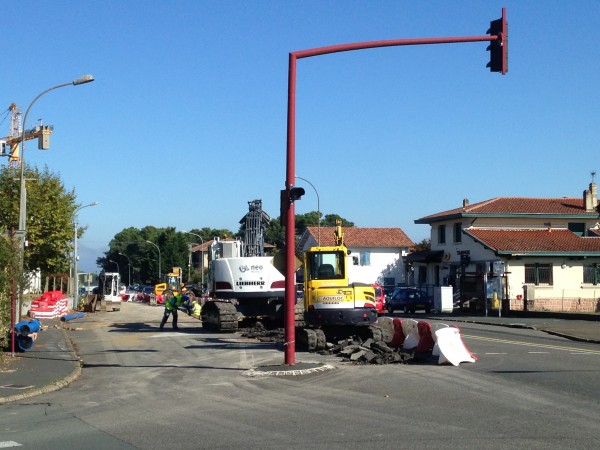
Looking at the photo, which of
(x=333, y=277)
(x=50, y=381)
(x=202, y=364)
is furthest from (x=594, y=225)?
(x=50, y=381)

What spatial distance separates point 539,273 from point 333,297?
103 ft

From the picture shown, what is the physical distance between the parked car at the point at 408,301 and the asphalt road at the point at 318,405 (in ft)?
90.3

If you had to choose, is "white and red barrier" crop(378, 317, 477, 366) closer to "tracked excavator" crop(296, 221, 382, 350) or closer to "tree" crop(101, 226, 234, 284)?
"tracked excavator" crop(296, 221, 382, 350)

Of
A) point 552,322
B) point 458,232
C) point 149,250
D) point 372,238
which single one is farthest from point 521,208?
point 149,250

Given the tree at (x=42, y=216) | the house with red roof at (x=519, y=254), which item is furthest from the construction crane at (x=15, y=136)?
the house with red roof at (x=519, y=254)

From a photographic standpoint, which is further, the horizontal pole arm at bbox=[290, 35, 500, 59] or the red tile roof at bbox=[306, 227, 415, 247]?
the red tile roof at bbox=[306, 227, 415, 247]

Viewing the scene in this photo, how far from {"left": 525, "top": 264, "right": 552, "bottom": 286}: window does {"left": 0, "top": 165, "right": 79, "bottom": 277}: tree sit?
2848 cm

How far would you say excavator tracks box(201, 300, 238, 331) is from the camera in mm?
27453

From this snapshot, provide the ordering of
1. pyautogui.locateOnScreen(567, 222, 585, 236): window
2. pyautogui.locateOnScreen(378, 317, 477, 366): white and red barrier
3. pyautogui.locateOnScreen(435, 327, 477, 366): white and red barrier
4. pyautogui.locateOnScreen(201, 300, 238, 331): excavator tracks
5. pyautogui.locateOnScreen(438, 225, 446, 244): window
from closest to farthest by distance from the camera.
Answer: pyautogui.locateOnScreen(435, 327, 477, 366): white and red barrier, pyautogui.locateOnScreen(378, 317, 477, 366): white and red barrier, pyautogui.locateOnScreen(201, 300, 238, 331): excavator tracks, pyautogui.locateOnScreen(567, 222, 585, 236): window, pyautogui.locateOnScreen(438, 225, 446, 244): window

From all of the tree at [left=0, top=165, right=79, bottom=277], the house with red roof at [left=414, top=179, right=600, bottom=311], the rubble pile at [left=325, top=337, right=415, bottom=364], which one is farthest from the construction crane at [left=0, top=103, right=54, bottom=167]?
the rubble pile at [left=325, top=337, right=415, bottom=364]

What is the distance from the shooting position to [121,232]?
163750 mm

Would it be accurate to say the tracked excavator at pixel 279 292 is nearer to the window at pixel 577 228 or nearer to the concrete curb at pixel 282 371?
the concrete curb at pixel 282 371

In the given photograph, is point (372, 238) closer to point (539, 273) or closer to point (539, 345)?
point (539, 273)

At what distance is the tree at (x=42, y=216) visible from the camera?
146 ft
